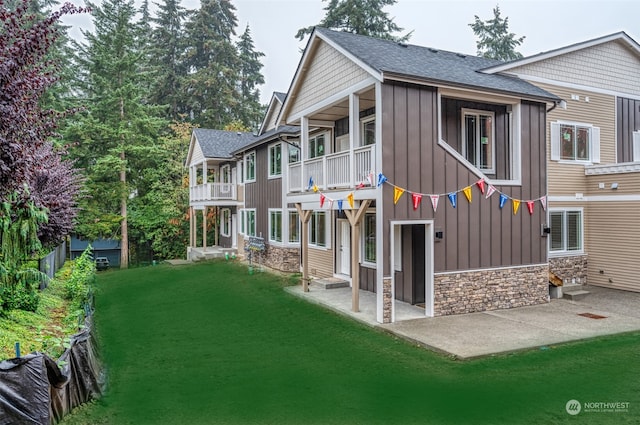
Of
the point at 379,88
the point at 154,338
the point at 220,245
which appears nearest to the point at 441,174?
the point at 379,88

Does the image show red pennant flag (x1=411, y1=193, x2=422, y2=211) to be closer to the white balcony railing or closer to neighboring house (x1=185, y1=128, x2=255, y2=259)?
neighboring house (x1=185, y1=128, x2=255, y2=259)

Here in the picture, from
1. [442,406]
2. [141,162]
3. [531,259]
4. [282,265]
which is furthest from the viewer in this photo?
[141,162]

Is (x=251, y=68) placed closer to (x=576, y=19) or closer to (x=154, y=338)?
(x=576, y=19)

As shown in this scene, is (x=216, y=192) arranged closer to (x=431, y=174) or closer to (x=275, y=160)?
(x=275, y=160)

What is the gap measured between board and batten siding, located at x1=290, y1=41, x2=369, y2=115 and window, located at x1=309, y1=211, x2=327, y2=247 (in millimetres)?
3992

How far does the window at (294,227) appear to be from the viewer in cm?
1755

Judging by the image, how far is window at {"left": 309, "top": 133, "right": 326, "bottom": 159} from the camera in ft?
51.6

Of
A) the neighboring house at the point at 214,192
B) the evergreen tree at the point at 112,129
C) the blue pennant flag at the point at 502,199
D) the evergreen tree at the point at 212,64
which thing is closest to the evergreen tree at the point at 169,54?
the evergreen tree at the point at 212,64

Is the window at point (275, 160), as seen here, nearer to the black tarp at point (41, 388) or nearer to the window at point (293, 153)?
the window at point (293, 153)

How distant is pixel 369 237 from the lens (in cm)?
1312

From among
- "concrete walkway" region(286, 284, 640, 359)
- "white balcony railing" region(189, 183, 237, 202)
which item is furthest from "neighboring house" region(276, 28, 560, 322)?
"white balcony railing" region(189, 183, 237, 202)

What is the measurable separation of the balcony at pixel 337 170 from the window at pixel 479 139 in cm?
327

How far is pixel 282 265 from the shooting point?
17688mm

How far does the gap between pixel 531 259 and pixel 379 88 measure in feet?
19.9
